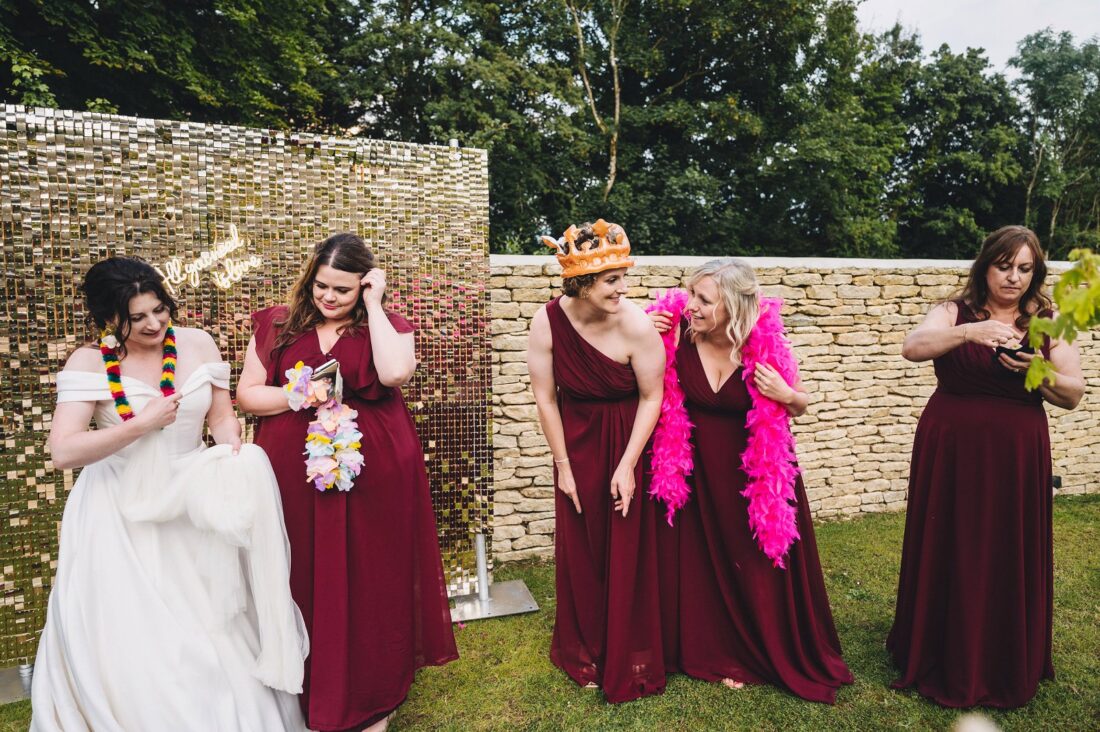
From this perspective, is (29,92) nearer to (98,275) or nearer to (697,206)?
(98,275)

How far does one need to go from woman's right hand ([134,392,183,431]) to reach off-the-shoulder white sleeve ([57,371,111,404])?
19 cm

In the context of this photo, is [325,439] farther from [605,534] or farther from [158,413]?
[605,534]

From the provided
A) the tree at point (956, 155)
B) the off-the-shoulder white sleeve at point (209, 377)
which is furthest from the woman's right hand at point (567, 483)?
the tree at point (956, 155)

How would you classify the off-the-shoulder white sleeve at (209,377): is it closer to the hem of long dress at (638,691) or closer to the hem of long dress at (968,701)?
the hem of long dress at (638,691)

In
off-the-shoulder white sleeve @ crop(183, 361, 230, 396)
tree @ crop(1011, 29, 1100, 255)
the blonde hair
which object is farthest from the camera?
tree @ crop(1011, 29, 1100, 255)

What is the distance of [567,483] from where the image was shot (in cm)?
336

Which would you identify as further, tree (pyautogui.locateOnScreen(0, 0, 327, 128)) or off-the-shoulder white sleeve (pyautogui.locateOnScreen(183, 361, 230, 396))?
tree (pyautogui.locateOnScreen(0, 0, 327, 128))

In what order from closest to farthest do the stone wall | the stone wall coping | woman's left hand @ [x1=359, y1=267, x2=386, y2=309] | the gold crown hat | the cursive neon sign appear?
woman's left hand @ [x1=359, y1=267, x2=386, y2=309], the gold crown hat, the cursive neon sign, the stone wall coping, the stone wall

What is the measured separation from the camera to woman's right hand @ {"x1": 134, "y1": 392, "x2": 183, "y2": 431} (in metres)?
2.39

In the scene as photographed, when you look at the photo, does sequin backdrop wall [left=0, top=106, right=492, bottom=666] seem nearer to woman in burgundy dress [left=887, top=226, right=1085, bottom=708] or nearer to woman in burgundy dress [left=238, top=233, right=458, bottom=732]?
woman in burgundy dress [left=238, top=233, right=458, bottom=732]

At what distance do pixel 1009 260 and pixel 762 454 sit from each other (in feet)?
4.76

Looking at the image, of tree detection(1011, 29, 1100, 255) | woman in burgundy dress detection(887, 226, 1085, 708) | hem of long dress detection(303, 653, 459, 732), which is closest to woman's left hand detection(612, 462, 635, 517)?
hem of long dress detection(303, 653, 459, 732)

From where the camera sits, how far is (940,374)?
129 inches

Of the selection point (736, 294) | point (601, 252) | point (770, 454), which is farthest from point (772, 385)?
point (601, 252)
